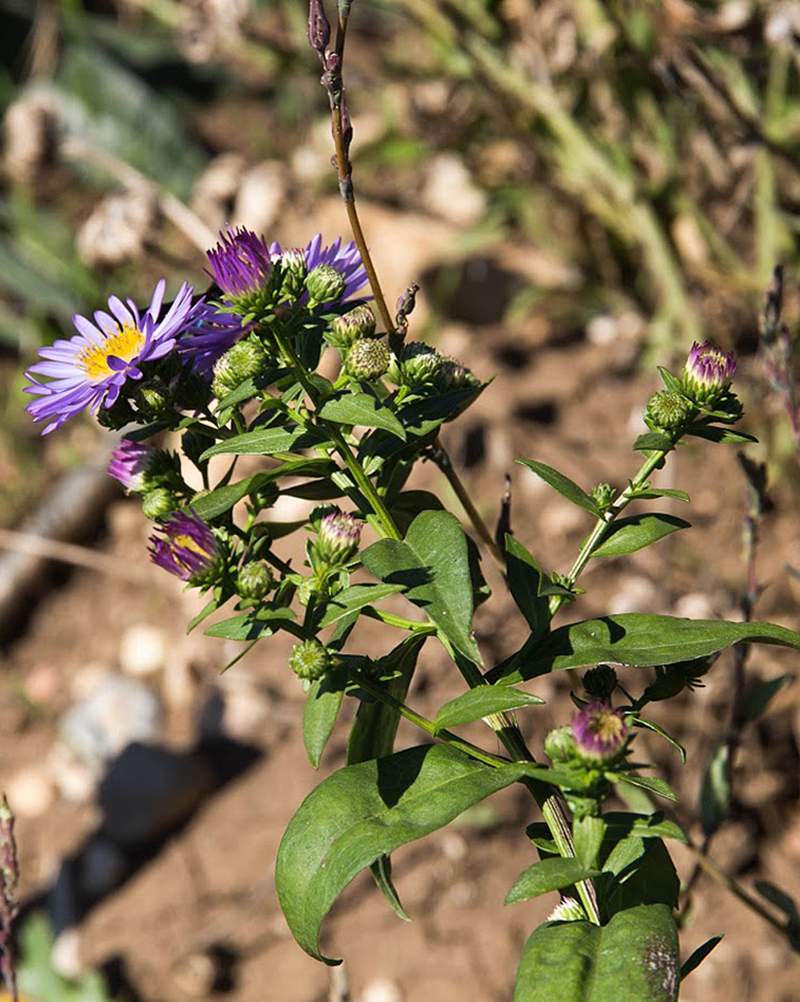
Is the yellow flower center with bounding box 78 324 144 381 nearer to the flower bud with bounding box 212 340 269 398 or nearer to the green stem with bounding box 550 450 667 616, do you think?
the flower bud with bounding box 212 340 269 398

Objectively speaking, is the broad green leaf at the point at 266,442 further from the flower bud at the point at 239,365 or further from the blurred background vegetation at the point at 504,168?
the blurred background vegetation at the point at 504,168

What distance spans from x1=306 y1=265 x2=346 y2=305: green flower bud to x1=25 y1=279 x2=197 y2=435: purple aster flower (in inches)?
2.6

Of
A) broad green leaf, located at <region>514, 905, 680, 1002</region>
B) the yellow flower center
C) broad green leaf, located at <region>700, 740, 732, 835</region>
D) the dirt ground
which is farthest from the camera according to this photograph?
the dirt ground

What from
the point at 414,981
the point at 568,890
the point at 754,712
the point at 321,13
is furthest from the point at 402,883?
the point at 321,13

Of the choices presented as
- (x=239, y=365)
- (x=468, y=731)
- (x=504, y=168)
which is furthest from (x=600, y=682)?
(x=504, y=168)

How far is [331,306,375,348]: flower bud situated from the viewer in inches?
25.2

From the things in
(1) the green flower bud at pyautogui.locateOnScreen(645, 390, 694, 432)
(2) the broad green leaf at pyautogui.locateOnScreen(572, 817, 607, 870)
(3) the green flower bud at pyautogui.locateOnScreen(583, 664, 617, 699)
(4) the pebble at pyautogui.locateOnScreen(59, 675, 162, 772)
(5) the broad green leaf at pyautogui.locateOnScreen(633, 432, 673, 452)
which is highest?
(4) the pebble at pyautogui.locateOnScreen(59, 675, 162, 772)

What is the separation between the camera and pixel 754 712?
0.92m

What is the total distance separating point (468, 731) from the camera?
5.24 feet

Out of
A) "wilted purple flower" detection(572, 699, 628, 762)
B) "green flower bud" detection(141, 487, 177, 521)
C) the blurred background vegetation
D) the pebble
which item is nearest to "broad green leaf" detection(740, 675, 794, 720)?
"wilted purple flower" detection(572, 699, 628, 762)

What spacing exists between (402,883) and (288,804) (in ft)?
0.77

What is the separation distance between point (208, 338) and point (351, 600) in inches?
6.8

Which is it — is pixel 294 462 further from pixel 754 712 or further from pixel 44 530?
pixel 44 530

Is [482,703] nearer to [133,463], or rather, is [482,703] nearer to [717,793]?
[133,463]
